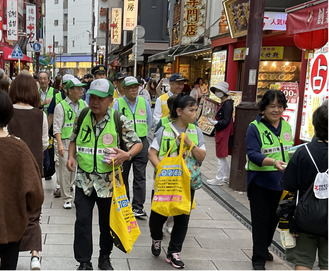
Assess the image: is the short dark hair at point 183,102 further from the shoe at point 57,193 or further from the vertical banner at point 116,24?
the vertical banner at point 116,24

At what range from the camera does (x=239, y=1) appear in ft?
41.4

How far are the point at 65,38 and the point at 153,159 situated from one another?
270 ft

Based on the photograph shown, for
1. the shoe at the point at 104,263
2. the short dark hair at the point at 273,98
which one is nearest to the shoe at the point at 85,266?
the shoe at the point at 104,263

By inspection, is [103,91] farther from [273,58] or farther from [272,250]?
[273,58]

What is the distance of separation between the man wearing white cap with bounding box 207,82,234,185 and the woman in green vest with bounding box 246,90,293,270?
10.7 feet

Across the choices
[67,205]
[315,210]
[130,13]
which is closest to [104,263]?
[315,210]

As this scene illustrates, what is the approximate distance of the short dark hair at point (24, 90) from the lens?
4.32m

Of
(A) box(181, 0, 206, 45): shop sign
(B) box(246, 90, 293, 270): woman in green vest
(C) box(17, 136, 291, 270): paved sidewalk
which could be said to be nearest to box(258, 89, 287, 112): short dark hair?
(B) box(246, 90, 293, 270): woman in green vest

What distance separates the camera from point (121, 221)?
371cm

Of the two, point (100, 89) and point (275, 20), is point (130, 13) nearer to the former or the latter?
point (275, 20)

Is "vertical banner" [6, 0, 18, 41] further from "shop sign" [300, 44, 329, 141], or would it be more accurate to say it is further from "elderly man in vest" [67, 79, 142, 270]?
"elderly man in vest" [67, 79, 142, 270]

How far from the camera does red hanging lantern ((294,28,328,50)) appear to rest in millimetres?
7754

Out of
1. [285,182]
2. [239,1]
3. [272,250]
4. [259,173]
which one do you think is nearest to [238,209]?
[272,250]

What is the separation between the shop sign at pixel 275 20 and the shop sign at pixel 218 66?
435 cm
